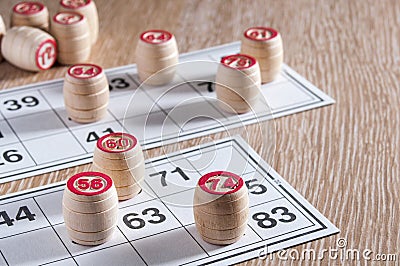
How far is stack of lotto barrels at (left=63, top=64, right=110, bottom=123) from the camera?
1.29 m

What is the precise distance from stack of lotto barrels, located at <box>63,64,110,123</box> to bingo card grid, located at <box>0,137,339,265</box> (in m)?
0.19

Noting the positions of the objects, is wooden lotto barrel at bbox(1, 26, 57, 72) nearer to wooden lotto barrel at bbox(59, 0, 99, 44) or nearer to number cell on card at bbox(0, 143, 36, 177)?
wooden lotto barrel at bbox(59, 0, 99, 44)

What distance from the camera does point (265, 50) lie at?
1.42m

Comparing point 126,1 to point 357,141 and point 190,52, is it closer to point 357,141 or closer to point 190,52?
point 190,52

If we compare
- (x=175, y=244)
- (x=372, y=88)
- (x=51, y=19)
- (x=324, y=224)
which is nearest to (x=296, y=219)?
(x=324, y=224)

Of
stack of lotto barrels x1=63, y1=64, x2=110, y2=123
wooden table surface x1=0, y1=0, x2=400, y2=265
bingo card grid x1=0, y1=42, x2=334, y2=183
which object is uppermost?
stack of lotto barrels x1=63, y1=64, x2=110, y2=123

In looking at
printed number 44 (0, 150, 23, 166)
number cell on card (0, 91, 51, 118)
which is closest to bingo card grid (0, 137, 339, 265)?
printed number 44 (0, 150, 23, 166)

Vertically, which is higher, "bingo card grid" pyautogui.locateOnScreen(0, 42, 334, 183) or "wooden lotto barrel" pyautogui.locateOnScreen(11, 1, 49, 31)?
"wooden lotto barrel" pyautogui.locateOnScreen(11, 1, 49, 31)

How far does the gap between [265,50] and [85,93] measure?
36 centimetres

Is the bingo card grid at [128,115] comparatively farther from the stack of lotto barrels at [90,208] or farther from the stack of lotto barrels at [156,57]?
the stack of lotto barrels at [90,208]

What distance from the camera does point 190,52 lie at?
1.58 meters

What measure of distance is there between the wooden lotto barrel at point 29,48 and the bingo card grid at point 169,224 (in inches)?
16.0

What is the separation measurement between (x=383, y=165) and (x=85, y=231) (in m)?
0.50

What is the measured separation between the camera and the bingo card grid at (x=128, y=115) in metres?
1.23
